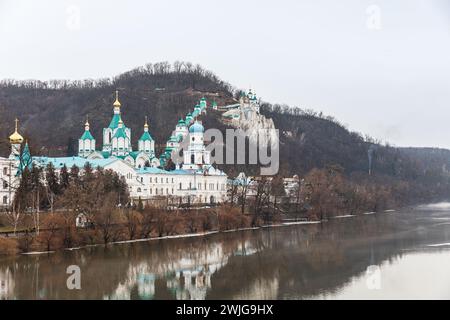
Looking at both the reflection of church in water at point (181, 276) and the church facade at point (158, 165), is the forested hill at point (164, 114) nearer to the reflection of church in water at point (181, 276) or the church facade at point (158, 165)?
the church facade at point (158, 165)

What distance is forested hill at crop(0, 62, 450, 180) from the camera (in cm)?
6103

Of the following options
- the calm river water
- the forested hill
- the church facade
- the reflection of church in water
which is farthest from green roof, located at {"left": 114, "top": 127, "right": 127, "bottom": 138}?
the reflection of church in water

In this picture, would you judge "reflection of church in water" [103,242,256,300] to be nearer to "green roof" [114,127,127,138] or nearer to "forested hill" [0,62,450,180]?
"green roof" [114,127,127,138]

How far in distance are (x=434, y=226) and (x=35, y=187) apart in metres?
18.8

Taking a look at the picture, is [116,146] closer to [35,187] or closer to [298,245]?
[35,187]

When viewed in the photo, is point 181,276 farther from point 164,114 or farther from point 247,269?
point 164,114

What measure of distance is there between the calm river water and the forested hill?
28.7 m

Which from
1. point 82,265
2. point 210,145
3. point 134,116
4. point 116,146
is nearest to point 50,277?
point 82,265

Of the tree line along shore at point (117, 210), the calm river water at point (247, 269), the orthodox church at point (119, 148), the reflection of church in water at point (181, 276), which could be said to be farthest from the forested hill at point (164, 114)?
the reflection of church in water at point (181, 276)

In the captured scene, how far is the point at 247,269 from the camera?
717 inches

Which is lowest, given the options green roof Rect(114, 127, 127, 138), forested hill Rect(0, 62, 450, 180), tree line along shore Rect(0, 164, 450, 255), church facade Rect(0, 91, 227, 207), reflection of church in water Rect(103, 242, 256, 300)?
reflection of church in water Rect(103, 242, 256, 300)

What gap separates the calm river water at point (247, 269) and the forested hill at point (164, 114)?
28694 mm

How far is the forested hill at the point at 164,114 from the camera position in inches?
2403

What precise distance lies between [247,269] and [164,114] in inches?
1839
